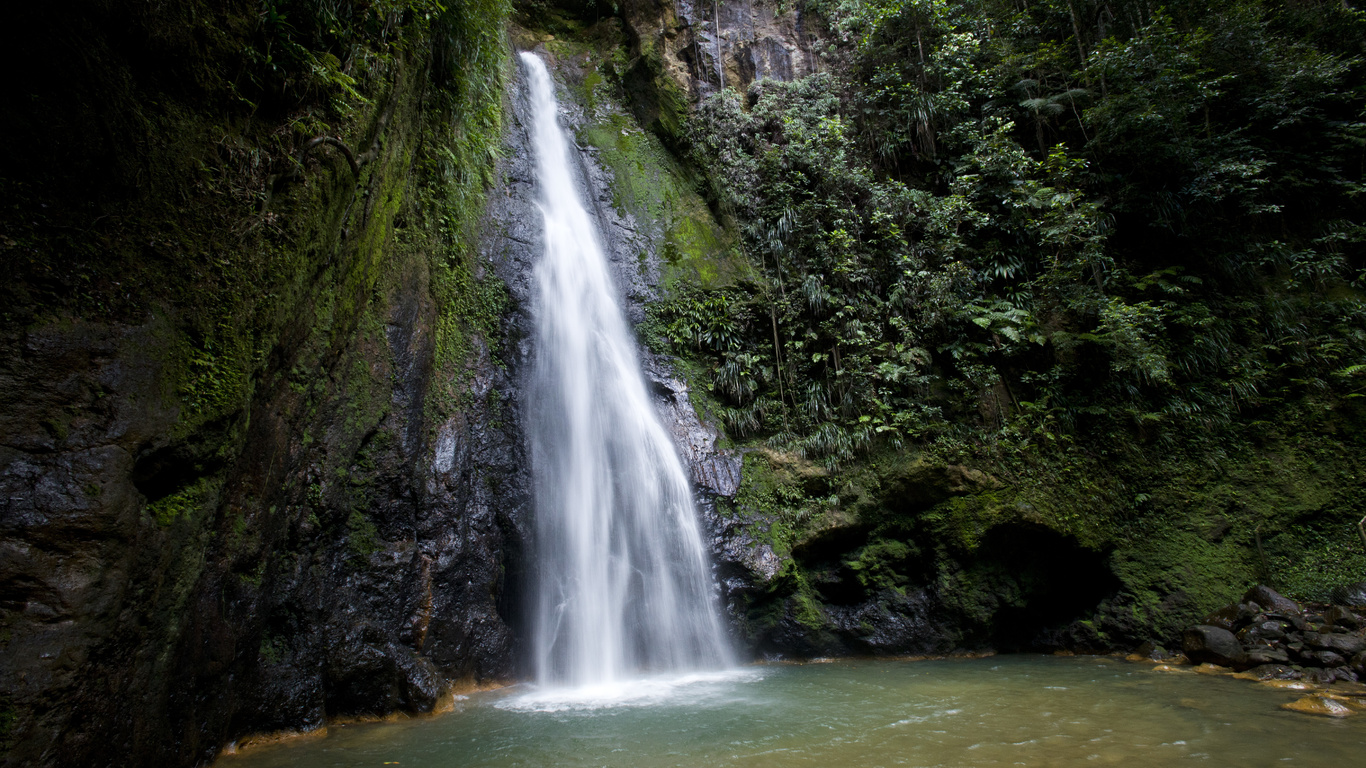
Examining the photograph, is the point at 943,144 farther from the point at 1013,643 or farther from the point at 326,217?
the point at 326,217

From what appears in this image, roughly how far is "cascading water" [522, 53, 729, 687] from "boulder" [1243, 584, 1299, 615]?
21.7 feet

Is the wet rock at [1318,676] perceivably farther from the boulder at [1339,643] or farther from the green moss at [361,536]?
the green moss at [361,536]

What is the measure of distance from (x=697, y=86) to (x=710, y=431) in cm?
821

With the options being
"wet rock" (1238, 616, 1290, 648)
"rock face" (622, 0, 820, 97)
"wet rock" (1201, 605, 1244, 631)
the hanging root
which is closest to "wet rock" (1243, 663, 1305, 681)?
"wet rock" (1238, 616, 1290, 648)

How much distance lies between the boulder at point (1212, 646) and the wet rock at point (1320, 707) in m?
1.76

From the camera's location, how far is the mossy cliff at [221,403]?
274cm

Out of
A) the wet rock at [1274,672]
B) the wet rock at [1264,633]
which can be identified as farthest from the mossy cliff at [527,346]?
the wet rock at [1274,672]

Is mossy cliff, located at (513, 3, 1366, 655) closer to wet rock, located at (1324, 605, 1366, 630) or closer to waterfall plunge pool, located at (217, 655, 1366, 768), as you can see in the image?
wet rock, located at (1324, 605, 1366, 630)

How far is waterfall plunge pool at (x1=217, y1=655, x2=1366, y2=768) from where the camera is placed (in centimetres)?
384

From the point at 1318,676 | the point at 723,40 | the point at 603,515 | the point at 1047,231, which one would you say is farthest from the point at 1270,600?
the point at 723,40

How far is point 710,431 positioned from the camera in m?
9.00

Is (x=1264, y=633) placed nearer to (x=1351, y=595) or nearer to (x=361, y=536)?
(x=1351, y=595)

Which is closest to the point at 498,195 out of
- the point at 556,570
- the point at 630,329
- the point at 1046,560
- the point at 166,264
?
the point at 630,329

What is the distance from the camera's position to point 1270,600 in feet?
23.1
